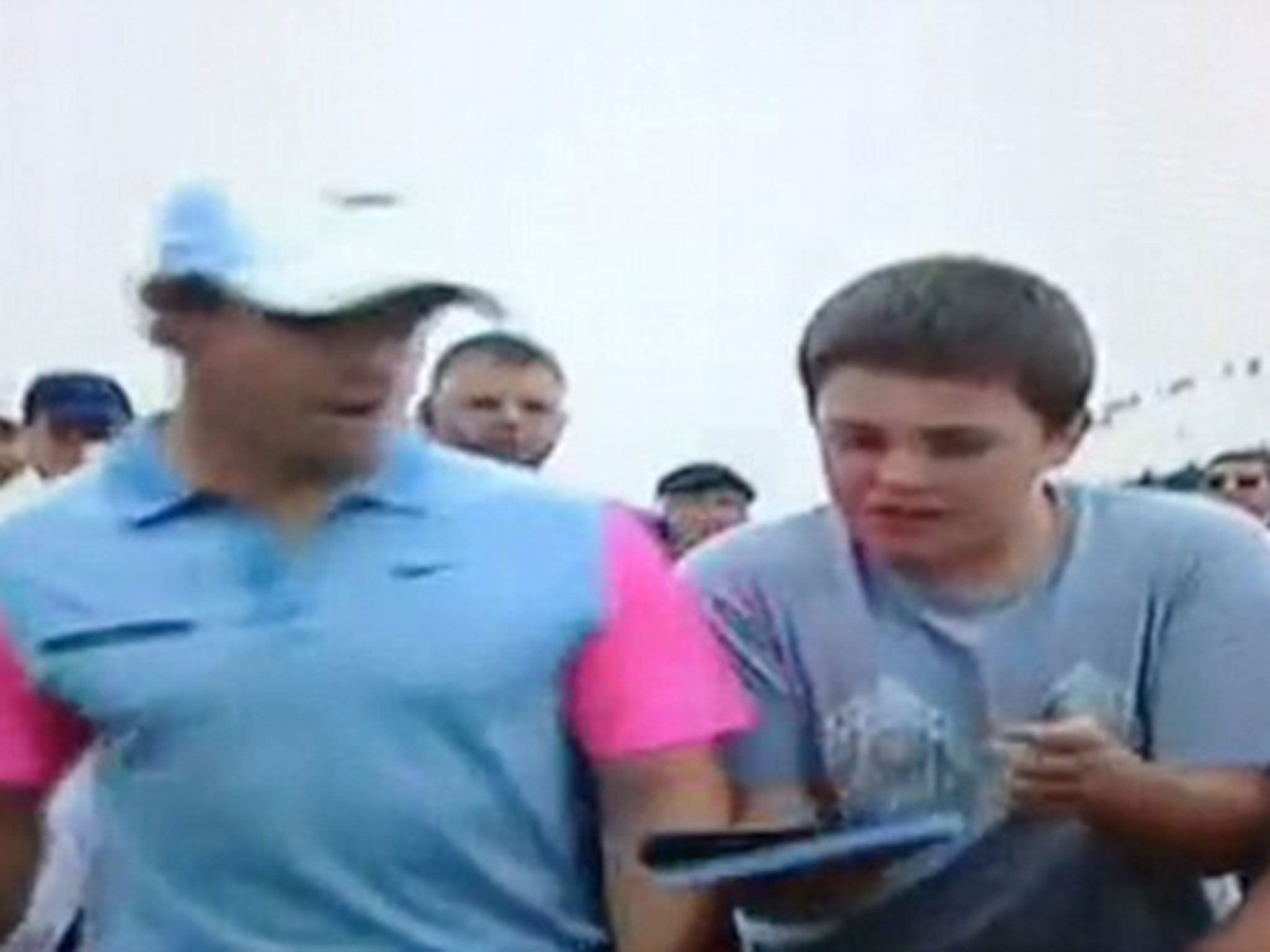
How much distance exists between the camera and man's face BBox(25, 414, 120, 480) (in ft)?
17.3

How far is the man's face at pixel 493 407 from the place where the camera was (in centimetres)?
512

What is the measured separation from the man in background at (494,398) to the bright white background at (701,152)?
58.5 inches

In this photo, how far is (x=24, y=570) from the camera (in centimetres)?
228

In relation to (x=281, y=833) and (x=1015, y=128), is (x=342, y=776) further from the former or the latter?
(x=1015, y=128)

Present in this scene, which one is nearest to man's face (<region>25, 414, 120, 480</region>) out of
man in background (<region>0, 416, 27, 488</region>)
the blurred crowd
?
man in background (<region>0, 416, 27, 488</region>)

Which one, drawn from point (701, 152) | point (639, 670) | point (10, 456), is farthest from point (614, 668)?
point (701, 152)

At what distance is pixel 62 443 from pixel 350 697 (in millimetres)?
3238

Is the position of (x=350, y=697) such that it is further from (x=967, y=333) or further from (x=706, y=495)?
(x=706, y=495)

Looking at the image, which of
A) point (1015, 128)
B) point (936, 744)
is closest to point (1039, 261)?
point (1015, 128)

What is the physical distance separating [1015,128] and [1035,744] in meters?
4.84

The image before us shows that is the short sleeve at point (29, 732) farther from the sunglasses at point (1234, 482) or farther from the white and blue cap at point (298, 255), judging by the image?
the sunglasses at point (1234, 482)

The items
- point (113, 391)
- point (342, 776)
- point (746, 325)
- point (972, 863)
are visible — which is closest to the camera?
point (342, 776)

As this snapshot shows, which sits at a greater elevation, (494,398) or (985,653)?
(985,653)

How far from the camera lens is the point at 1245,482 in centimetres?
643
